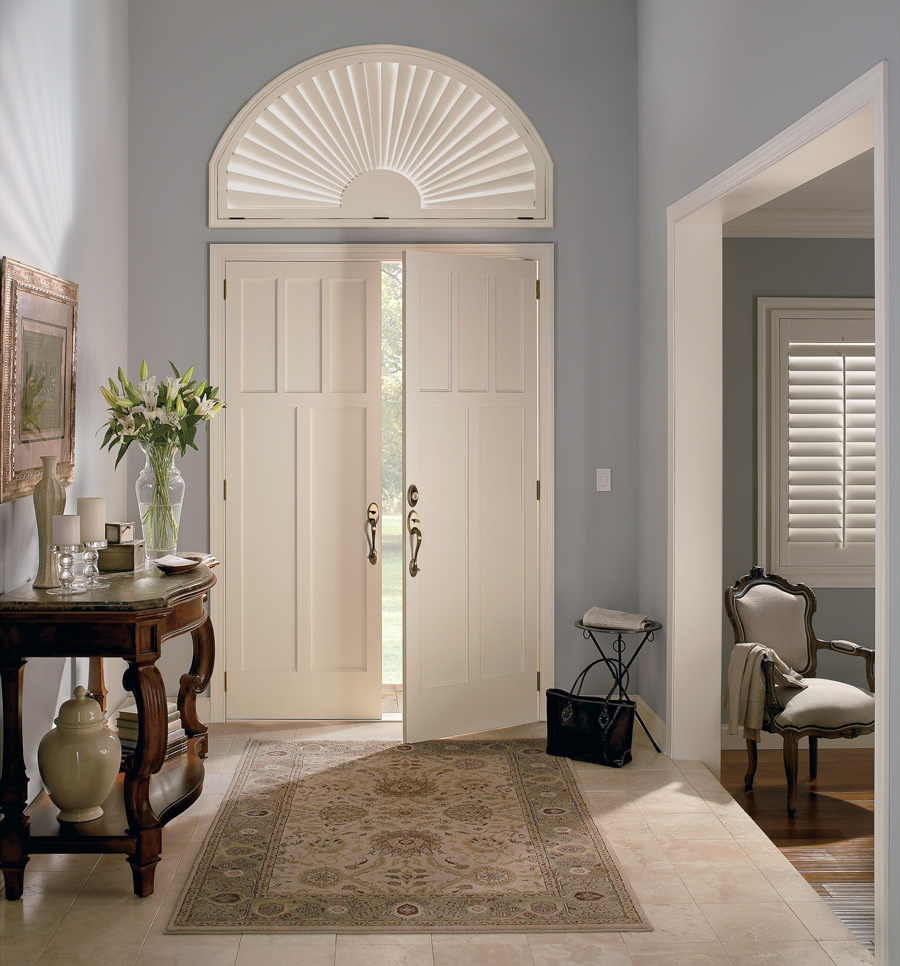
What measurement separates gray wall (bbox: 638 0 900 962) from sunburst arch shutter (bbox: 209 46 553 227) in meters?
0.62

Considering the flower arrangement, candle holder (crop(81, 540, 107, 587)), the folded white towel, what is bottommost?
the folded white towel

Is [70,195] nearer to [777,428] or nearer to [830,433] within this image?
[777,428]

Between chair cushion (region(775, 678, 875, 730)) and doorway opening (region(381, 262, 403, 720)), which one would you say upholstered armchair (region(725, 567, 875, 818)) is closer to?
chair cushion (region(775, 678, 875, 730))

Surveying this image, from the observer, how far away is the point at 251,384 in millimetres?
4230

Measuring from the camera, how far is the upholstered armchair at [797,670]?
3.69 meters

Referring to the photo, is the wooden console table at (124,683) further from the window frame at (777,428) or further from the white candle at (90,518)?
the window frame at (777,428)

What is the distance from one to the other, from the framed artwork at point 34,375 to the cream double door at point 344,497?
3.17 ft

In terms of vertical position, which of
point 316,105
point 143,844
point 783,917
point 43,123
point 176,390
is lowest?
point 783,917

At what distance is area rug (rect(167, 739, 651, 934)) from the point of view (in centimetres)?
252

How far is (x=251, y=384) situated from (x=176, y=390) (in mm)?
956

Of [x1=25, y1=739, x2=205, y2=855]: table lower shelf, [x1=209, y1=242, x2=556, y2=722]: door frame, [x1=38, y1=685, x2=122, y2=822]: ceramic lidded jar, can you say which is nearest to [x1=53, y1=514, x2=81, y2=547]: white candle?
[x1=38, y1=685, x2=122, y2=822]: ceramic lidded jar

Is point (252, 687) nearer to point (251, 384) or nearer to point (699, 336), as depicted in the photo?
point (251, 384)

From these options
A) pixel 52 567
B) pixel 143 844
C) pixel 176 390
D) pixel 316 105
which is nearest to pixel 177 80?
pixel 316 105

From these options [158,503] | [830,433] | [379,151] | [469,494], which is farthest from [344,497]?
[830,433]
